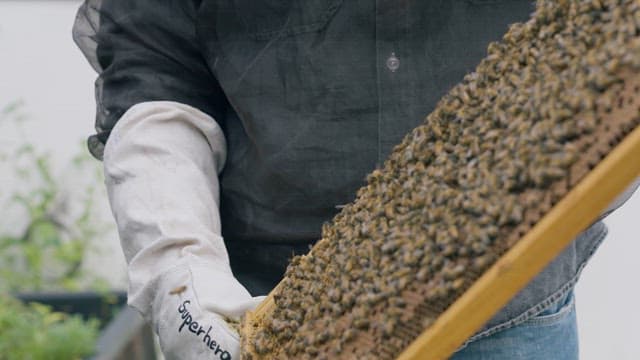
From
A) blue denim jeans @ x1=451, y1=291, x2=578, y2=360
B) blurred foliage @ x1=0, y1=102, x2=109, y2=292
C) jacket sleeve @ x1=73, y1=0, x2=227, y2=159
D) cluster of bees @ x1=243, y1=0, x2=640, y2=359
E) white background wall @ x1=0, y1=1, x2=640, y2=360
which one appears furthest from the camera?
white background wall @ x1=0, y1=1, x2=640, y2=360

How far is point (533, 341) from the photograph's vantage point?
1.59 metres

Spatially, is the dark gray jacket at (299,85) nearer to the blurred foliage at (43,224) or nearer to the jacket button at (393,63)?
the jacket button at (393,63)

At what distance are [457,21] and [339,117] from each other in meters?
0.22

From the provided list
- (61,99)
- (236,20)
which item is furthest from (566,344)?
(61,99)

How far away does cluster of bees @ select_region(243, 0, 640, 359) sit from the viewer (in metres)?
1.14

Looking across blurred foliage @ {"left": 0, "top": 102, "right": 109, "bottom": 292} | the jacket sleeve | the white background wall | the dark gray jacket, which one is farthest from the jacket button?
the white background wall

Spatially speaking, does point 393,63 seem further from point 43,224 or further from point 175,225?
point 43,224

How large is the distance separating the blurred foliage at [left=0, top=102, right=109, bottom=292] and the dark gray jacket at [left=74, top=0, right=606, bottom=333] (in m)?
2.36

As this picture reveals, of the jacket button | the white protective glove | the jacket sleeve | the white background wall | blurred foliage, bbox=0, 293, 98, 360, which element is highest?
the jacket button

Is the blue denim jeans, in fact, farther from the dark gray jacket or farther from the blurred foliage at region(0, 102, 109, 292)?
the blurred foliage at region(0, 102, 109, 292)

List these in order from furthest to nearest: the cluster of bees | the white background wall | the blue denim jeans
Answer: the white background wall, the blue denim jeans, the cluster of bees

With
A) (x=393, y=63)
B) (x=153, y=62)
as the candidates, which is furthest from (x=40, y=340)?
(x=393, y=63)

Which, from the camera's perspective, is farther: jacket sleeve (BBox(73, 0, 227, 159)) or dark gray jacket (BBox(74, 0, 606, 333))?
jacket sleeve (BBox(73, 0, 227, 159))

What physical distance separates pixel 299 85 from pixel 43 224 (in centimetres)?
272
